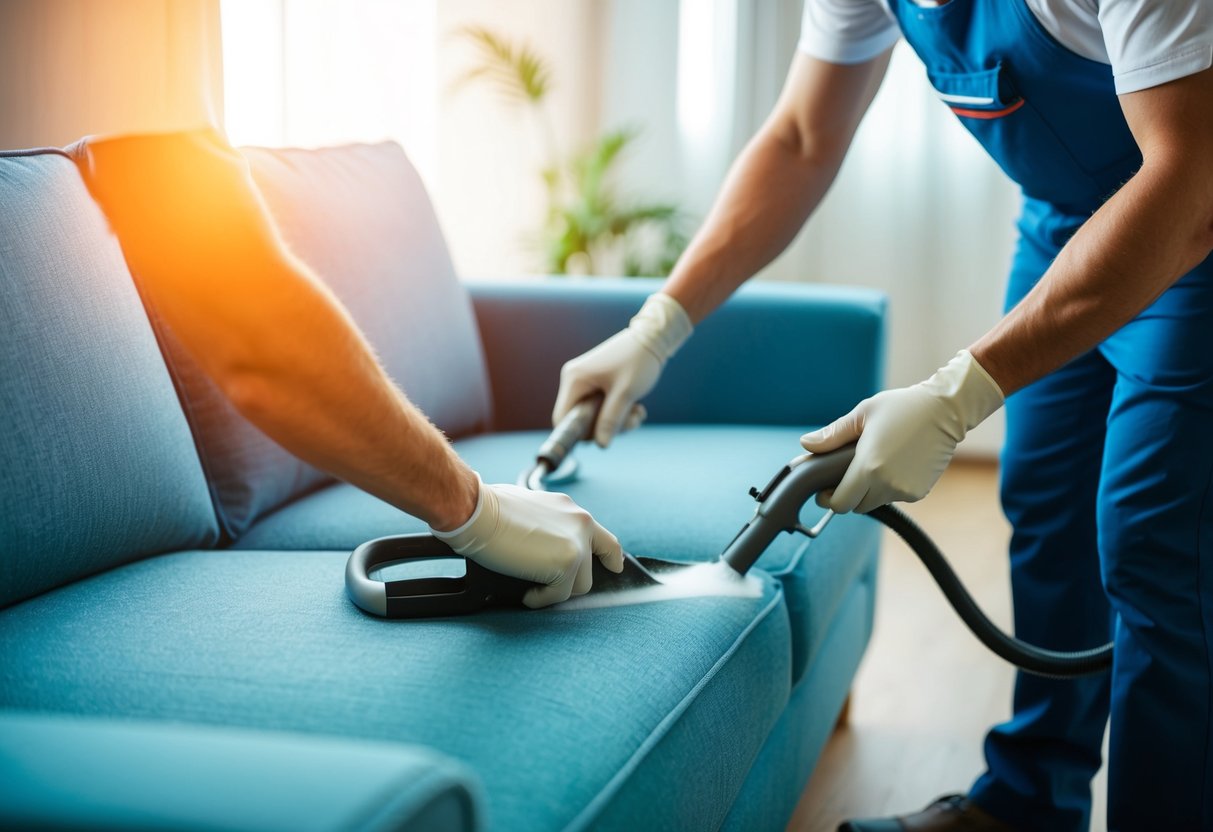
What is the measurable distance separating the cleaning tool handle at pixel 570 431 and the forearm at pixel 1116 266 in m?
0.60

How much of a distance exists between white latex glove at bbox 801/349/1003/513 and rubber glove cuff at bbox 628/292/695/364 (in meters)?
0.51

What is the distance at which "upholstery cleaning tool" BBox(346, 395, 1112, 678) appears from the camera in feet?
3.60

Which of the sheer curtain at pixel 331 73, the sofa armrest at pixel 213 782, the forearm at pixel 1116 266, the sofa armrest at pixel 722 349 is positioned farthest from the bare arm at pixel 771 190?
the sofa armrest at pixel 213 782

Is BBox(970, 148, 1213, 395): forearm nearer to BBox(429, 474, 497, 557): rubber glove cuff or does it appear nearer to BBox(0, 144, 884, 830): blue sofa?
BBox(0, 144, 884, 830): blue sofa

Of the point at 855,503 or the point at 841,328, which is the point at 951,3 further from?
the point at 841,328

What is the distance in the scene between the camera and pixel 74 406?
1.20 metres

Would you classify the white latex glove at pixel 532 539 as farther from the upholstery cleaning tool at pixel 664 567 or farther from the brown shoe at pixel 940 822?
the brown shoe at pixel 940 822

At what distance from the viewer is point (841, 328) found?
6.95 feet

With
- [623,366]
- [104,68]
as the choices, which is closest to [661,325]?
[623,366]

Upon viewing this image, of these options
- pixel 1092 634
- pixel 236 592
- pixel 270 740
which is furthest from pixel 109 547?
pixel 1092 634

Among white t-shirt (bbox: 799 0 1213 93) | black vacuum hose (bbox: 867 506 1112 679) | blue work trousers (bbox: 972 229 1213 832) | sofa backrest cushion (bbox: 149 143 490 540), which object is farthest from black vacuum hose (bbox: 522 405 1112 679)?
white t-shirt (bbox: 799 0 1213 93)

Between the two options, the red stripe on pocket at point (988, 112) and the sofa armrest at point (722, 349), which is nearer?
the red stripe on pocket at point (988, 112)

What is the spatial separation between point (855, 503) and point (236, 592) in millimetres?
639

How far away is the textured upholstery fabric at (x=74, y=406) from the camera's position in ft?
3.74
